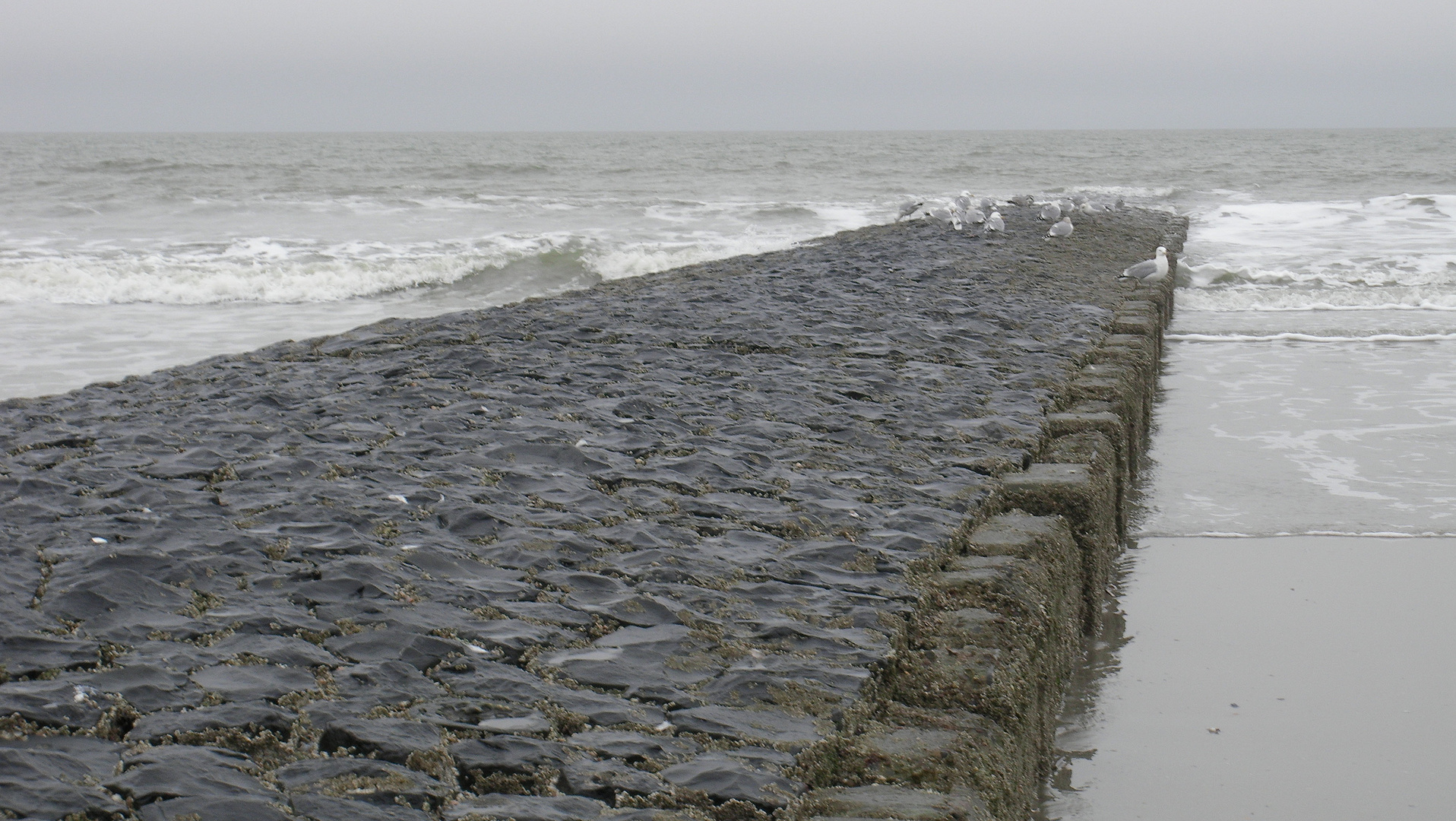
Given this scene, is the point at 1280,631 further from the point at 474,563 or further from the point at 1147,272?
the point at 1147,272

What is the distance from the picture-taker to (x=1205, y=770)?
2.82m

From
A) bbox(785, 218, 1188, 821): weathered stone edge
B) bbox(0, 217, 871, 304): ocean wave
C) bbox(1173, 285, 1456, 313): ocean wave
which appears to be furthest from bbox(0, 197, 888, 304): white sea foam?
bbox(785, 218, 1188, 821): weathered stone edge

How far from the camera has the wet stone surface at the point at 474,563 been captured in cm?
197

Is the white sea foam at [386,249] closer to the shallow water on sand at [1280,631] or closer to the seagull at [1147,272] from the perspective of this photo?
the seagull at [1147,272]

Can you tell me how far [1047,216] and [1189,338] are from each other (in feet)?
12.9

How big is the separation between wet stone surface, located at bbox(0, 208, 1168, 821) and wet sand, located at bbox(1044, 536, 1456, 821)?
69 centimetres

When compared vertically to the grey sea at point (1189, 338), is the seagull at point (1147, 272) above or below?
above

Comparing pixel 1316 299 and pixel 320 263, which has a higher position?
pixel 320 263

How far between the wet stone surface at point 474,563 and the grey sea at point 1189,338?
807 millimetres

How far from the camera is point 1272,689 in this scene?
3236mm

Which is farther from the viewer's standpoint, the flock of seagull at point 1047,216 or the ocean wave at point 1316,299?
the ocean wave at point 1316,299

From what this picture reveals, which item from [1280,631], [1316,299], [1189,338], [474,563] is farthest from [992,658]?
[1316,299]

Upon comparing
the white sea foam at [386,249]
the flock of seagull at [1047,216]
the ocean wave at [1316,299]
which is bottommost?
the ocean wave at [1316,299]

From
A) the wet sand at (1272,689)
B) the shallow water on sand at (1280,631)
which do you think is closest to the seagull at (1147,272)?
the shallow water on sand at (1280,631)
